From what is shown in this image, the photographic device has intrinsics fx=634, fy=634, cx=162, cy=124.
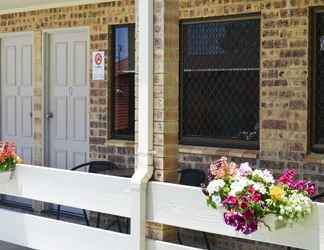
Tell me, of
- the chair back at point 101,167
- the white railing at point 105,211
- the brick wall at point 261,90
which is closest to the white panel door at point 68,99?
the brick wall at point 261,90

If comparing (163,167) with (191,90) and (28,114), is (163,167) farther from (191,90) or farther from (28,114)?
(28,114)

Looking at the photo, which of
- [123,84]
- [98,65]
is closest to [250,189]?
[123,84]

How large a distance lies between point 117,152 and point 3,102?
2.45m

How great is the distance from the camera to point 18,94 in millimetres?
9172

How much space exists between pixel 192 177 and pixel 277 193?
2499 millimetres

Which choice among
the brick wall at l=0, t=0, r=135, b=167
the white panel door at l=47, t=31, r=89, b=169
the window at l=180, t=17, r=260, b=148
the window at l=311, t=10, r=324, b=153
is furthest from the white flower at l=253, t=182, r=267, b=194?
the white panel door at l=47, t=31, r=89, b=169

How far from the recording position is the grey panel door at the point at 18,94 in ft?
29.5

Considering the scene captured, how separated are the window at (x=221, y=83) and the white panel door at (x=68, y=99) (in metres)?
1.63

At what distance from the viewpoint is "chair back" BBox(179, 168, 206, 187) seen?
6629 millimetres

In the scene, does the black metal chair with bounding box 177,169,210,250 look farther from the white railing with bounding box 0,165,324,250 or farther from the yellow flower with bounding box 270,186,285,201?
the yellow flower with bounding box 270,186,285,201

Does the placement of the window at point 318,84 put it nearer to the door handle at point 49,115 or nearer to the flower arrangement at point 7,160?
the flower arrangement at point 7,160

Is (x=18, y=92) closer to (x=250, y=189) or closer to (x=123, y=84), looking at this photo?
(x=123, y=84)

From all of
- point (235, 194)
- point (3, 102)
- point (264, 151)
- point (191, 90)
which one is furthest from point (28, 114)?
point (235, 194)

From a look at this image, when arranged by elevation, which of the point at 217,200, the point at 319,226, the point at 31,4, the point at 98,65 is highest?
the point at 31,4
